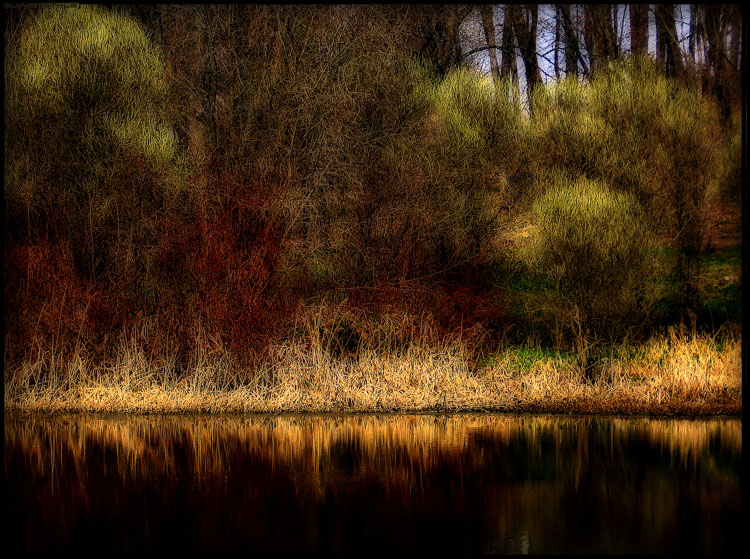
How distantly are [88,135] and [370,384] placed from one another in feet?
26.5

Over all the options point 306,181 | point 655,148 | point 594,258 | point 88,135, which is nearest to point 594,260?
point 594,258

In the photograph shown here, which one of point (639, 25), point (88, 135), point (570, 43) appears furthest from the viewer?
point (570, 43)

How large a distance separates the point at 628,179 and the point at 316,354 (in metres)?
8.21

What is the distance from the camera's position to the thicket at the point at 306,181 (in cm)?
1788

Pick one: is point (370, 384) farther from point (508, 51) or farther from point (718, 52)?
point (508, 51)

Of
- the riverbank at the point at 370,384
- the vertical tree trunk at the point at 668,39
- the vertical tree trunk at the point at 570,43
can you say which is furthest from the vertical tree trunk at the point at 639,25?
the riverbank at the point at 370,384

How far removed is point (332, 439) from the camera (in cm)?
1376

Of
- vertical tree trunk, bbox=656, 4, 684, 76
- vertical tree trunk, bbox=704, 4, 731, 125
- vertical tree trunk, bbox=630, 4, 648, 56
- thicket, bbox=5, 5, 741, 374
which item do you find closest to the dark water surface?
thicket, bbox=5, 5, 741, 374

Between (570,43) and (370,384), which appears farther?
(570,43)

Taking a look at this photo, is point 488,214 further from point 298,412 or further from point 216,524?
point 216,524

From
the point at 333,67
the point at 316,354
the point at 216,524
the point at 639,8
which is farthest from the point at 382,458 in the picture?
the point at 639,8

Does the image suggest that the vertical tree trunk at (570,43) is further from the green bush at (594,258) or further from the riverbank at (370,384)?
the riverbank at (370,384)

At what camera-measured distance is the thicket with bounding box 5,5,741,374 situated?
58.6 ft

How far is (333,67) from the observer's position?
20.9 m
